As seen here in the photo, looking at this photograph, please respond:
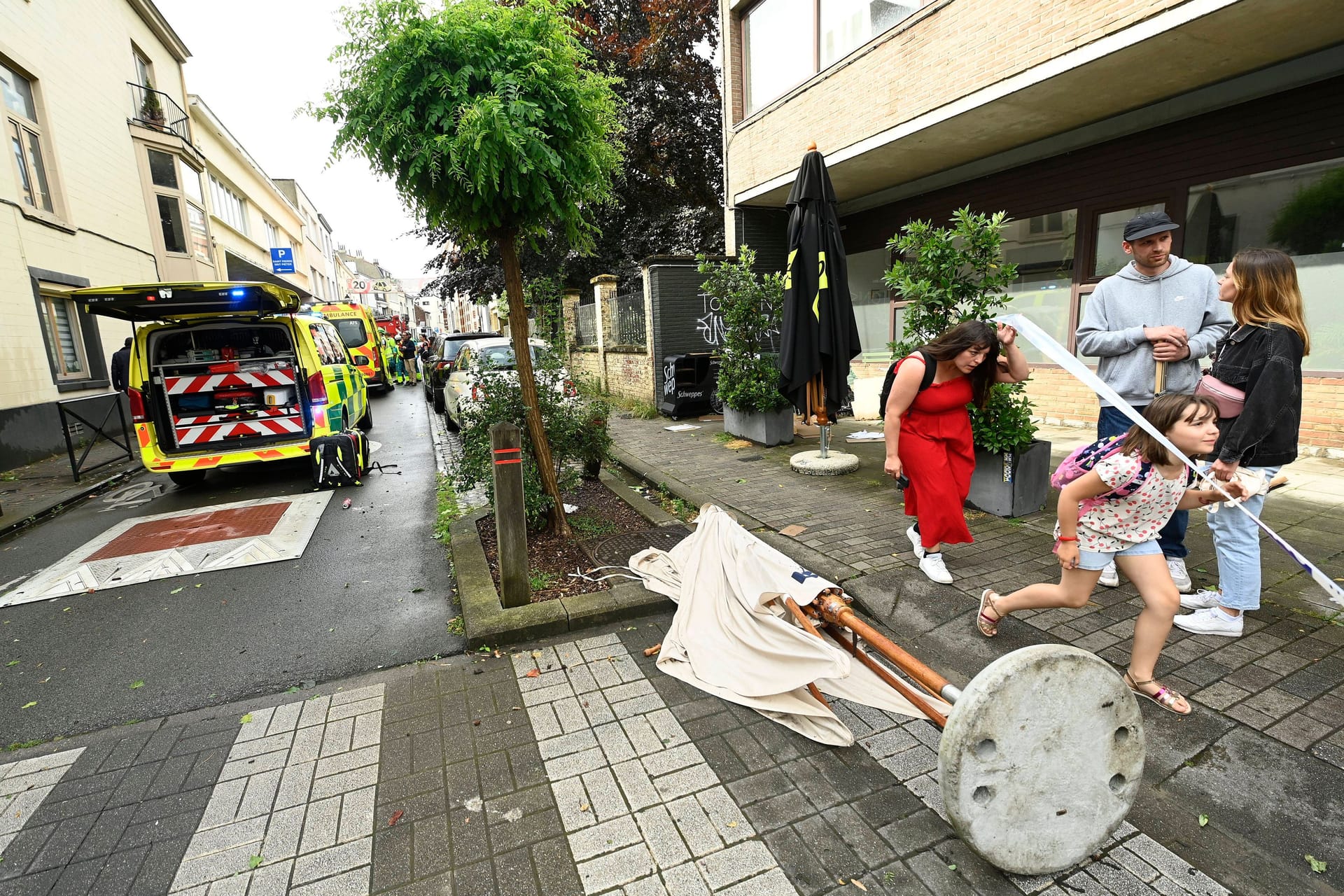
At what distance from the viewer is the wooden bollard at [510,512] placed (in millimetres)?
3727

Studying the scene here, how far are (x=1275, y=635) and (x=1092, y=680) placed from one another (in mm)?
2232

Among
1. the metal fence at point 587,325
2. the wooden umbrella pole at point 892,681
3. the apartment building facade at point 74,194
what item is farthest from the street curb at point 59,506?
the metal fence at point 587,325

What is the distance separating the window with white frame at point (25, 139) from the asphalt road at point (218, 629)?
24.9 feet

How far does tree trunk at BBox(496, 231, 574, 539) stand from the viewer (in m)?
4.56

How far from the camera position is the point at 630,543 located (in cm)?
486

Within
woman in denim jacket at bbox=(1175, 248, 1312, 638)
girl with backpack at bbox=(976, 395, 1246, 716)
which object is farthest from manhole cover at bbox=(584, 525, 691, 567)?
woman in denim jacket at bbox=(1175, 248, 1312, 638)

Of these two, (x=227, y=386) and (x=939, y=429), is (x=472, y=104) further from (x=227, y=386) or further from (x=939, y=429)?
(x=227, y=386)

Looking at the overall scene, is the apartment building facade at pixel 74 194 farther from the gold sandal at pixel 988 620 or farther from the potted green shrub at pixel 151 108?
the gold sandal at pixel 988 620

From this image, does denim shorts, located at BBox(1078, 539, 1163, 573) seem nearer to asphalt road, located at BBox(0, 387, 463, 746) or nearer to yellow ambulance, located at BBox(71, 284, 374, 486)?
asphalt road, located at BBox(0, 387, 463, 746)

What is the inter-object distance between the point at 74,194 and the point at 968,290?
48.4 ft

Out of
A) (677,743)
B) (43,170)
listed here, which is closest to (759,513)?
(677,743)

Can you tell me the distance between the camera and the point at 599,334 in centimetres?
1445

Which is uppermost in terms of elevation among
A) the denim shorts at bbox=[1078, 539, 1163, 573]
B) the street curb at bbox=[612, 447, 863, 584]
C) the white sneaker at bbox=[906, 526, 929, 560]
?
the denim shorts at bbox=[1078, 539, 1163, 573]

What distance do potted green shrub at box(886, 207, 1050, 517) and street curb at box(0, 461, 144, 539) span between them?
8.55 metres
